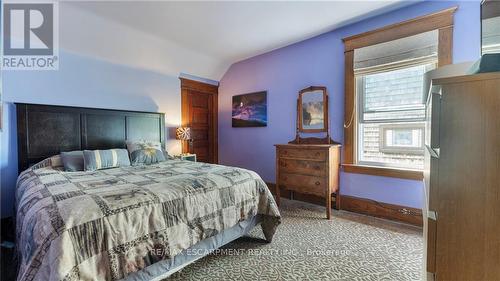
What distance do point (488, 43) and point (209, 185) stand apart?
180 cm

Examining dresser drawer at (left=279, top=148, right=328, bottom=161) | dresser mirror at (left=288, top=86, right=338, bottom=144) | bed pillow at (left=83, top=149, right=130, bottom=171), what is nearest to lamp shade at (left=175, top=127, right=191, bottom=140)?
bed pillow at (left=83, top=149, right=130, bottom=171)

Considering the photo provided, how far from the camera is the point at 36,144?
2605 mm

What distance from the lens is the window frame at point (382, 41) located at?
2.35 metres

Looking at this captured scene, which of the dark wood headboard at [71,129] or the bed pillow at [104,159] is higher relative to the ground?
the dark wood headboard at [71,129]

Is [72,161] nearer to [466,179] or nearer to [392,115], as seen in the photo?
[466,179]

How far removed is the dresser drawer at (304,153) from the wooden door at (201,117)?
2115 millimetres

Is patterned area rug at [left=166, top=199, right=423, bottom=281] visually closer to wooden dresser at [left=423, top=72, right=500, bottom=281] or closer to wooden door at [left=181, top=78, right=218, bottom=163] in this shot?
wooden dresser at [left=423, top=72, right=500, bottom=281]

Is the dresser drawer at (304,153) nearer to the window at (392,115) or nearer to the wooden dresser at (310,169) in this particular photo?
the wooden dresser at (310,169)

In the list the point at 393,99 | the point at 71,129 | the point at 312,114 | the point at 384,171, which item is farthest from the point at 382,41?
the point at 71,129

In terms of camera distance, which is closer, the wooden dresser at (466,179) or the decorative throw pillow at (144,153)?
the wooden dresser at (466,179)

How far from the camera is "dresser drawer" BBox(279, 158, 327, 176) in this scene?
2873mm

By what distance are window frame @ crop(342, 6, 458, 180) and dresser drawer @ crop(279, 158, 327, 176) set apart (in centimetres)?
48

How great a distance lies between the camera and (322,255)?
198 centimetres

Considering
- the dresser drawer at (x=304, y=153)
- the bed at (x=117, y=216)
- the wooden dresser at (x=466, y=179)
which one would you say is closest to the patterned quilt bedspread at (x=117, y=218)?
the bed at (x=117, y=216)
